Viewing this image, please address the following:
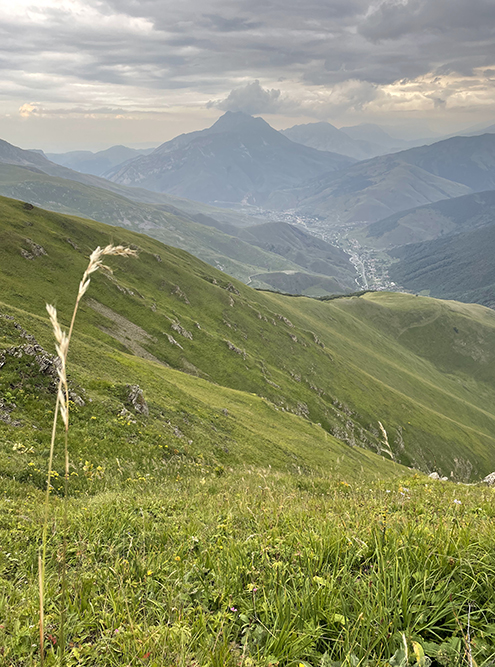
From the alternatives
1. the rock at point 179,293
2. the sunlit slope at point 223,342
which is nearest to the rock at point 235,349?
the sunlit slope at point 223,342

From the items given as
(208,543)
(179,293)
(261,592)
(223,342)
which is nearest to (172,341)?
(223,342)

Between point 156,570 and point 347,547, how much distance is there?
2.78 meters

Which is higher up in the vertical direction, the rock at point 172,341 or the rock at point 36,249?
the rock at point 36,249

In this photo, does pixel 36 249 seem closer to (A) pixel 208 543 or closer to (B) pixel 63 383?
(A) pixel 208 543

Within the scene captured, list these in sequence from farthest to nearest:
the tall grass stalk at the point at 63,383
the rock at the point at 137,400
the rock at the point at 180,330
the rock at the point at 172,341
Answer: the rock at the point at 180,330, the rock at the point at 172,341, the rock at the point at 137,400, the tall grass stalk at the point at 63,383

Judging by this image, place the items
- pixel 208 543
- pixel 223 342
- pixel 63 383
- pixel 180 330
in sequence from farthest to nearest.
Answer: pixel 223 342, pixel 180 330, pixel 208 543, pixel 63 383

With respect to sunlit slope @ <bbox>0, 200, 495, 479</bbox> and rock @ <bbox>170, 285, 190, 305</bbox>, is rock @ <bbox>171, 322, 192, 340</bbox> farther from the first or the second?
rock @ <bbox>170, 285, 190, 305</bbox>

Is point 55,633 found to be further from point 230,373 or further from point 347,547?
point 230,373

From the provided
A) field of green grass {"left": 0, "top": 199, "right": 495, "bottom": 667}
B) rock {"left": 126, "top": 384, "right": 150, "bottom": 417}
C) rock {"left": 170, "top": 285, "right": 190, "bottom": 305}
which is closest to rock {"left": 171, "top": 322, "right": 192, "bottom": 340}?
rock {"left": 170, "top": 285, "right": 190, "bottom": 305}

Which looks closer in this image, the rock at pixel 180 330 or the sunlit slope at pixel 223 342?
the sunlit slope at pixel 223 342

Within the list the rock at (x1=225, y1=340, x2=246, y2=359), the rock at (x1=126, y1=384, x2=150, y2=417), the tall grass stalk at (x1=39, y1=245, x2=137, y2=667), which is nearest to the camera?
the tall grass stalk at (x1=39, y1=245, x2=137, y2=667)

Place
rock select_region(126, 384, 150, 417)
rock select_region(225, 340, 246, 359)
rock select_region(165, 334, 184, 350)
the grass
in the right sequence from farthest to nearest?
rock select_region(225, 340, 246, 359)
rock select_region(165, 334, 184, 350)
rock select_region(126, 384, 150, 417)
the grass

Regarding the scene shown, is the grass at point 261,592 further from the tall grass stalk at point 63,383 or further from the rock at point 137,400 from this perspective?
the rock at point 137,400

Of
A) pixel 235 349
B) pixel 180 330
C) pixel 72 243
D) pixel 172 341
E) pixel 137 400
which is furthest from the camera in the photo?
pixel 72 243
